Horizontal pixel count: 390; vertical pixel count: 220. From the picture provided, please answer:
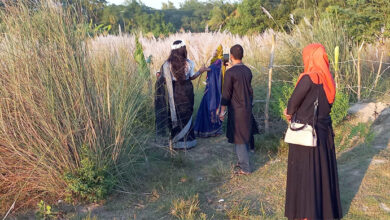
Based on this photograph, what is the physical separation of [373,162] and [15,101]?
417cm

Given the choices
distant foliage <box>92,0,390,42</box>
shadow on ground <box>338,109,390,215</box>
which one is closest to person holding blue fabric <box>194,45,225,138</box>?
distant foliage <box>92,0,390,42</box>

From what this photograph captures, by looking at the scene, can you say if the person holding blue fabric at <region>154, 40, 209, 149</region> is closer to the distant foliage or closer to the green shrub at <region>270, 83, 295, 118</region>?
the distant foliage

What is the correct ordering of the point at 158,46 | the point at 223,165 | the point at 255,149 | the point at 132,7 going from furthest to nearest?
the point at 132,7 < the point at 158,46 < the point at 255,149 < the point at 223,165

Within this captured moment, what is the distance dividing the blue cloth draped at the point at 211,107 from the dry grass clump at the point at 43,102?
7.27 ft

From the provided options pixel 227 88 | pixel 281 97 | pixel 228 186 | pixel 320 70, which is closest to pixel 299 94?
pixel 320 70

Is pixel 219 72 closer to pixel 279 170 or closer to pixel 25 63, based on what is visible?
pixel 279 170

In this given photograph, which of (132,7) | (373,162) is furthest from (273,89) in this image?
(132,7)

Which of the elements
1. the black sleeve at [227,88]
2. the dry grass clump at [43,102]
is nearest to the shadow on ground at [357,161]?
the black sleeve at [227,88]

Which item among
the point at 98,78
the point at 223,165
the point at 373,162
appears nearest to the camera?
the point at 98,78

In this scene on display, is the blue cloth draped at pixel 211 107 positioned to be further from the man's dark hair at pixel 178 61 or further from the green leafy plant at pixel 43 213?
the green leafy plant at pixel 43 213

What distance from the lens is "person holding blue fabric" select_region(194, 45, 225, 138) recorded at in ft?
19.1

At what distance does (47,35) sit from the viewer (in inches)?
149

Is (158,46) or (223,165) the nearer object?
(223,165)

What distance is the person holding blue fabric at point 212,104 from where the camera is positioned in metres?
5.83
